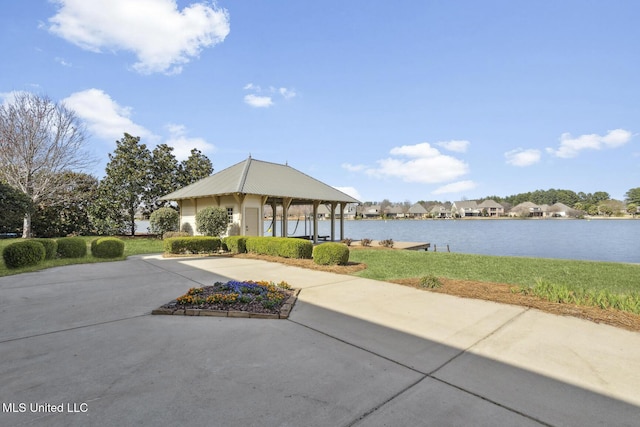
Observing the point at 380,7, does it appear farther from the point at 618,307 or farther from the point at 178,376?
the point at 178,376

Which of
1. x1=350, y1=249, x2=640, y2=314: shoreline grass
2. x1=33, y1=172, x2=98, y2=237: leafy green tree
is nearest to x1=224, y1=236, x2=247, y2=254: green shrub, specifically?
x1=350, y1=249, x2=640, y2=314: shoreline grass

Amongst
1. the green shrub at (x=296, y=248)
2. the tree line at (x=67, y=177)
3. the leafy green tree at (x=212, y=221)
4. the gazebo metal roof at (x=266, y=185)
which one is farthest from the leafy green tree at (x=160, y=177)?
the green shrub at (x=296, y=248)

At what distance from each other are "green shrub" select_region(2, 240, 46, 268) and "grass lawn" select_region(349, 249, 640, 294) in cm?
1054

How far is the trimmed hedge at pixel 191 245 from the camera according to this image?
13.1m

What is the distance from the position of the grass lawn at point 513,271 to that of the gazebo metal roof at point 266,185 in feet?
26.6

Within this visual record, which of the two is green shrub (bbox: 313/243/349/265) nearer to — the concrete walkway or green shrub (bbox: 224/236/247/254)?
the concrete walkway

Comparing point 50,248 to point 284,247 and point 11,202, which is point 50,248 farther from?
point 284,247

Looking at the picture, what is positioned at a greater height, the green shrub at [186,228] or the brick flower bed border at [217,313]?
the green shrub at [186,228]

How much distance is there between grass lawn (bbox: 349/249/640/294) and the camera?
7414 mm

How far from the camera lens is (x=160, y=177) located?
25.8 metres

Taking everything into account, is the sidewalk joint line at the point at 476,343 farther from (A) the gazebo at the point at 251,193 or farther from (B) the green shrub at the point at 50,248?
(B) the green shrub at the point at 50,248

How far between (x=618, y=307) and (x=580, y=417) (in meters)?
4.22

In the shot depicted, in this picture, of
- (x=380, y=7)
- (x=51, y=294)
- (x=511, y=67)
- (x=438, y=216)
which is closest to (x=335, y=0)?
(x=380, y=7)

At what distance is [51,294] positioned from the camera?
615cm
